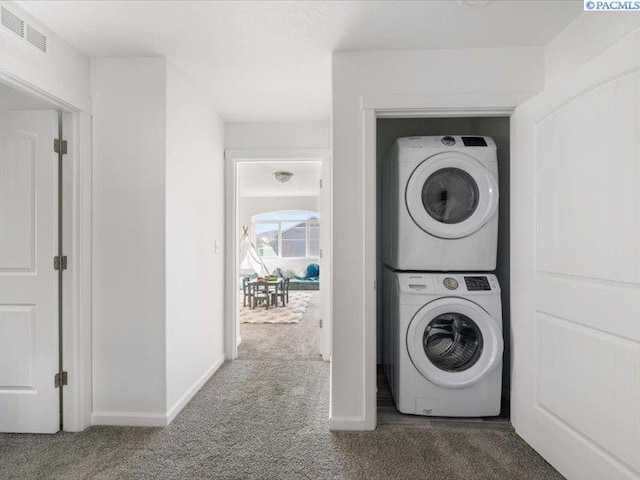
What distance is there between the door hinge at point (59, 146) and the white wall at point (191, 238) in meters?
0.61

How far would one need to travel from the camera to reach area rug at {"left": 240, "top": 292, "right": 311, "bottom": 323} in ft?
17.5

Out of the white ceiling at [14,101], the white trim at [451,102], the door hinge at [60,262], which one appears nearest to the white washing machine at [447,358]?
the white trim at [451,102]

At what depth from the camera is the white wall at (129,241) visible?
2.31m

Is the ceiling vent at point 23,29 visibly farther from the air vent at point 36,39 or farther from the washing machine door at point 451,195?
the washing machine door at point 451,195

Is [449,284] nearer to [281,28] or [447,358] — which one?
[447,358]

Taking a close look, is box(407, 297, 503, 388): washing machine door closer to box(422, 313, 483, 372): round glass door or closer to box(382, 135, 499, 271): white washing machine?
box(422, 313, 483, 372): round glass door

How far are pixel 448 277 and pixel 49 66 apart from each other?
2645 mm

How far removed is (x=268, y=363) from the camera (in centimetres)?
349

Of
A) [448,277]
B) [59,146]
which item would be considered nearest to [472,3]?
[448,277]

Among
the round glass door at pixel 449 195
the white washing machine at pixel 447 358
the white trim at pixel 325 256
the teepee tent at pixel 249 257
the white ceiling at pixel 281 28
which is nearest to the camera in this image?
the white ceiling at pixel 281 28

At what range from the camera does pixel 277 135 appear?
3.64 m

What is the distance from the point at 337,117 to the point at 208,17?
2.84ft

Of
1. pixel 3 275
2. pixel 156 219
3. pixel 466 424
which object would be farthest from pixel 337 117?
pixel 3 275

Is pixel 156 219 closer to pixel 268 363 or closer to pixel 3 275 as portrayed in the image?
pixel 3 275
